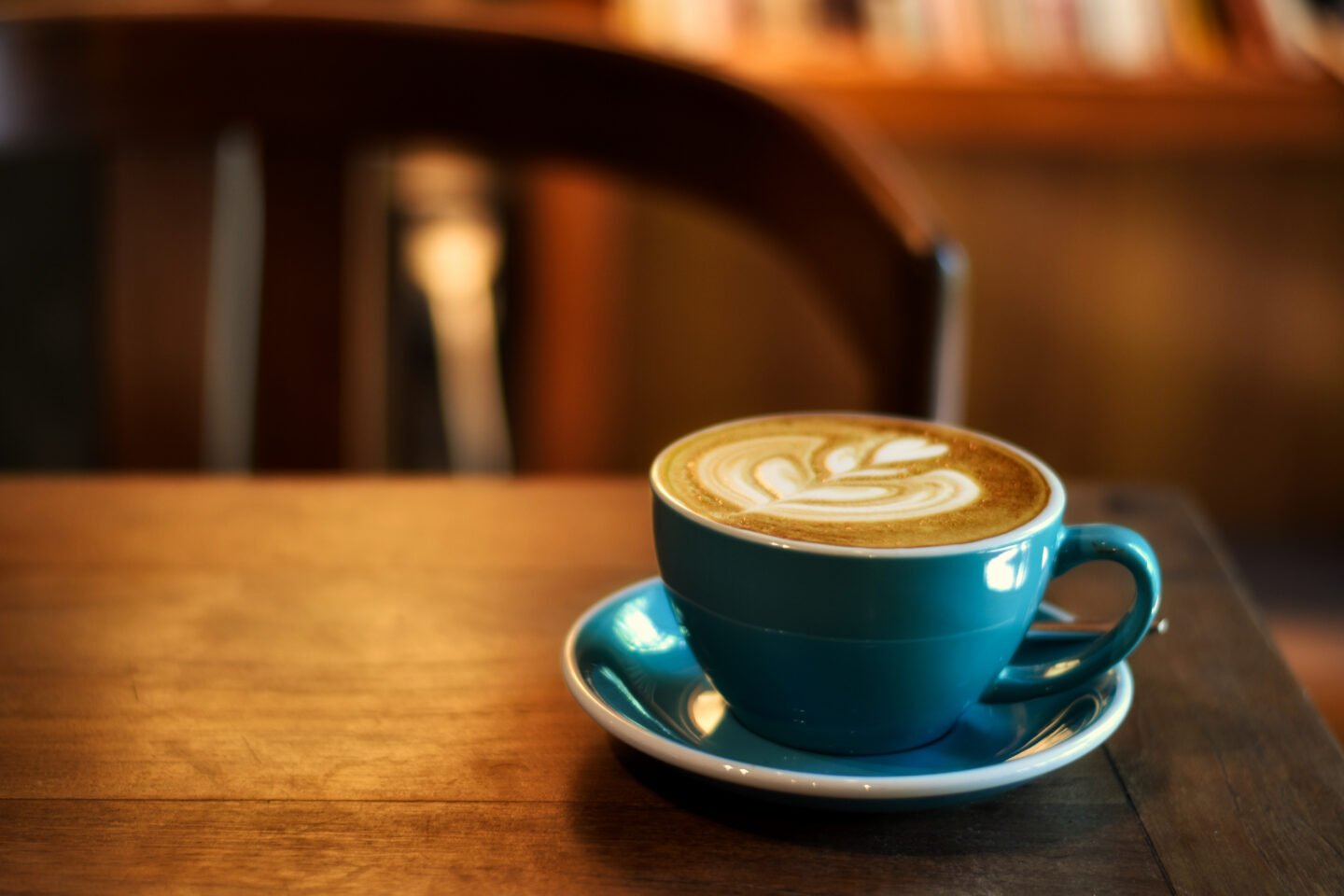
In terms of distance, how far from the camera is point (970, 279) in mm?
1894

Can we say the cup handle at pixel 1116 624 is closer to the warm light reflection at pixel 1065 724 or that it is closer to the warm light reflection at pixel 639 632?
the warm light reflection at pixel 1065 724

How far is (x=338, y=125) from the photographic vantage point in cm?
97

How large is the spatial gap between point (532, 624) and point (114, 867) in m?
0.19

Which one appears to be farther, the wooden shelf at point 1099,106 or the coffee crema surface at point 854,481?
the wooden shelf at point 1099,106

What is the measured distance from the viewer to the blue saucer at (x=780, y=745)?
14.1 inches

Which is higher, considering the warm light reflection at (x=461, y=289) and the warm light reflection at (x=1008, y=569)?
the warm light reflection at (x=1008, y=569)

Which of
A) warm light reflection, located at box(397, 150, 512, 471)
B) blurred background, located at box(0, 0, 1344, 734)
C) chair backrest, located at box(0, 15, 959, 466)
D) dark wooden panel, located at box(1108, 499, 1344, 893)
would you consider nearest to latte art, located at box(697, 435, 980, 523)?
dark wooden panel, located at box(1108, 499, 1344, 893)

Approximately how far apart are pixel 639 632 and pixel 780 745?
77 millimetres

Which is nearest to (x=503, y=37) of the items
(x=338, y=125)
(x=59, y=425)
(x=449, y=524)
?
→ (x=338, y=125)

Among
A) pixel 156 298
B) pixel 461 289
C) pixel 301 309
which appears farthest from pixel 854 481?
pixel 461 289

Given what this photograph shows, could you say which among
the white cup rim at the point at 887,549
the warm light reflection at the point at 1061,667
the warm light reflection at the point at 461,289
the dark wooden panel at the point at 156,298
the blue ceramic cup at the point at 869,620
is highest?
the white cup rim at the point at 887,549

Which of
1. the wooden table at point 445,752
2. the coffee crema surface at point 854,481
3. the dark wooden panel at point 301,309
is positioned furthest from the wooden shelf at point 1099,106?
the coffee crema surface at point 854,481

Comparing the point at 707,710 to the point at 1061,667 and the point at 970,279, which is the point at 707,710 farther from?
the point at 970,279

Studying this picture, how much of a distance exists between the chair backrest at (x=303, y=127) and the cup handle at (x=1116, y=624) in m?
0.52
